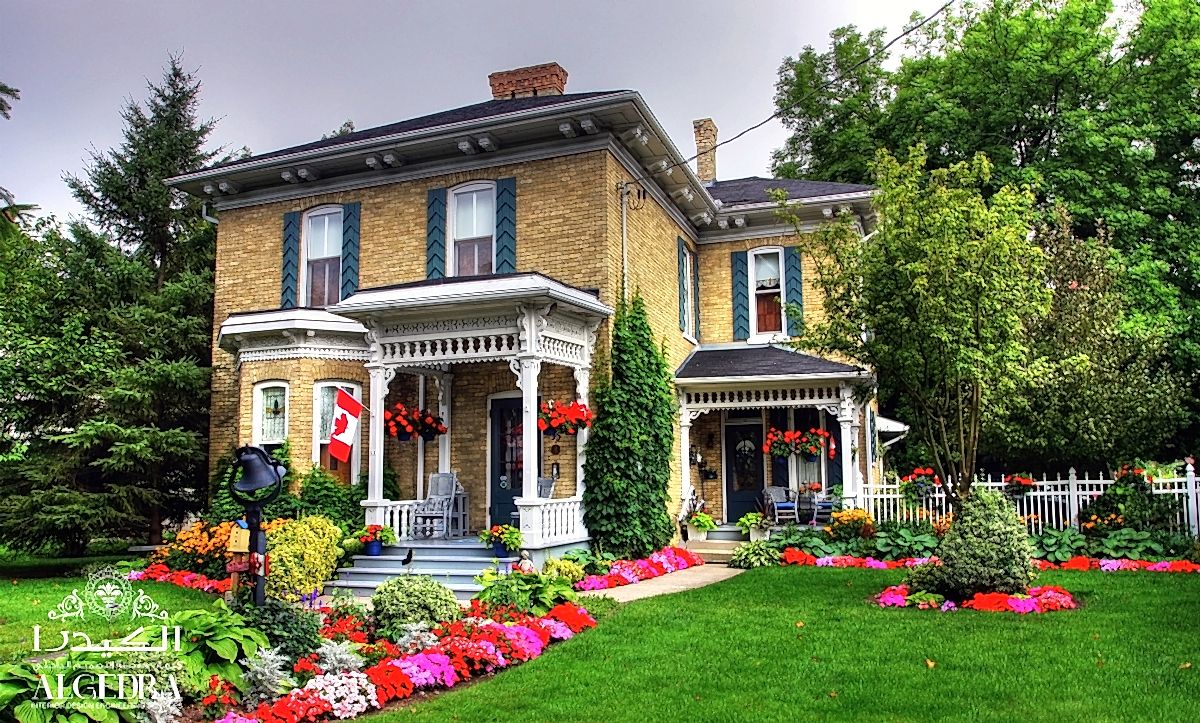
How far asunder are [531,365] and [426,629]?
5124mm

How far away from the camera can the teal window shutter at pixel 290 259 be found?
1623 centimetres

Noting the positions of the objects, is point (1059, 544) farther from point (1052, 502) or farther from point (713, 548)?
point (713, 548)

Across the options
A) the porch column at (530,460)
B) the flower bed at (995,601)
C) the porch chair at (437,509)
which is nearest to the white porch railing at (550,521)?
the porch column at (530,460)

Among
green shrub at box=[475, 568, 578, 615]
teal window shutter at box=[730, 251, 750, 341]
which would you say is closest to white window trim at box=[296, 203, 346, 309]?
teal window shutter at box=[730, 251, 750, 341]

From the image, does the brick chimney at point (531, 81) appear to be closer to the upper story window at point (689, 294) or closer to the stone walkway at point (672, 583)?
the upper story window at point (689, 294)

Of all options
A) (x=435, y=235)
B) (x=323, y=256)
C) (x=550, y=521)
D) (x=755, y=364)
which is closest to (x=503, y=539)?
(x=550, y=521)

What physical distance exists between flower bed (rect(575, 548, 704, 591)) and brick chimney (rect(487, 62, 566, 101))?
9.05 metres

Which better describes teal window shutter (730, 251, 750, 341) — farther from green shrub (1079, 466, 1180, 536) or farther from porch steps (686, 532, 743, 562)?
green shrub (1079, 466, 1180, 536)

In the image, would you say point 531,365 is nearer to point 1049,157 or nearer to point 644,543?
point 644,543

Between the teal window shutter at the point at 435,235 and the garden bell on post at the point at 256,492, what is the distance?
313 inches

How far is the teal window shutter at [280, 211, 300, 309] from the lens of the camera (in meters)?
16.2

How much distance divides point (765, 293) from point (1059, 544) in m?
7.02

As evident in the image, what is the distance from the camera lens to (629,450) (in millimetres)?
13734

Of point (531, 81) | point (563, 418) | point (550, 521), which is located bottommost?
point (550, 521)
